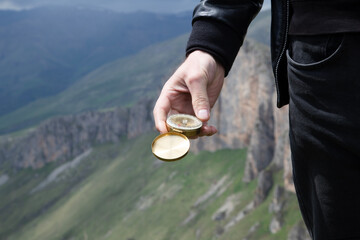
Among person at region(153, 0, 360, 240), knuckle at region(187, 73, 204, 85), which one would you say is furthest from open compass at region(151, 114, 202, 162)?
knuckle at region(187, 73, 204, 85)

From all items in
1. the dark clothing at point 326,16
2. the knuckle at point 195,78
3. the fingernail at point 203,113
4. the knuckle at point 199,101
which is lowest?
the fingernail at point 203,113

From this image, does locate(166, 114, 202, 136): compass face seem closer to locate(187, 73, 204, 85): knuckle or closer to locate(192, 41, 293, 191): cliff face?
locate(187, 73, 204, 85): knuckle

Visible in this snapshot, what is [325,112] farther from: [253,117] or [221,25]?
[253,117]

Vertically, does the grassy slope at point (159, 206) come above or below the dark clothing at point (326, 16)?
below

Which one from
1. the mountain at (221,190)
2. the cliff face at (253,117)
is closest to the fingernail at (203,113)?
the mountain at (221,190)

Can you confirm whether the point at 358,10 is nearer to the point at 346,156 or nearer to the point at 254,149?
the point at 346,156

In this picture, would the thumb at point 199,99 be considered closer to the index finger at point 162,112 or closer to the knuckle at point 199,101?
the knuckle at point 199,101

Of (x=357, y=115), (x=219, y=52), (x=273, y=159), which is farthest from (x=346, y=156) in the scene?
(x=273, y=159)
